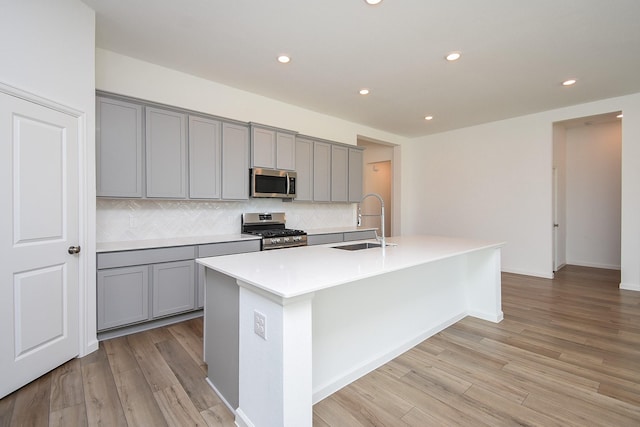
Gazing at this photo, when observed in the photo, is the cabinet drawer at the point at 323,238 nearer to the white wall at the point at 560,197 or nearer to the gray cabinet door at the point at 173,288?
the gray cabinet door at the point at 173,288

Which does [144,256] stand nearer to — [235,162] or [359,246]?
[235,162]

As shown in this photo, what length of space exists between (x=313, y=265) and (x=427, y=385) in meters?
1.17

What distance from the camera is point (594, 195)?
5.85 m

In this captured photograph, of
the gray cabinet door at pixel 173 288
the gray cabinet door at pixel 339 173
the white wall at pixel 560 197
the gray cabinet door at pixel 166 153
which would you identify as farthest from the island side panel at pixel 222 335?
the white wall at pixel 560 197

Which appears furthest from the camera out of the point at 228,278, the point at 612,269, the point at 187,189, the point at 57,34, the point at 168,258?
the point at 612,269

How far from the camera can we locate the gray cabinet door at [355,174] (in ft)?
17.4

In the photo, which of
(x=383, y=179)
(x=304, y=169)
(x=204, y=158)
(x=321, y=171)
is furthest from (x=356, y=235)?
(x=383, y=179)

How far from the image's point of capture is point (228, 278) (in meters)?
1.79

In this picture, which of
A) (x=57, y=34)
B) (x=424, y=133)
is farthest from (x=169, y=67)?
(x=424, y=133)

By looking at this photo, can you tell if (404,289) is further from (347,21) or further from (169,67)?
(169,67)

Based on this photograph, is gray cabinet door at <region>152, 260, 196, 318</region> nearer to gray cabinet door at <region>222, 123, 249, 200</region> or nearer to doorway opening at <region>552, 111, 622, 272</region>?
gray cabinet door at <region>222, 123, 249, 200</region>

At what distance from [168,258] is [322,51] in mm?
2638

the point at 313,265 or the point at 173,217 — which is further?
the point at 173,217

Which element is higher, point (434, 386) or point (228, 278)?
point (228, 278)
